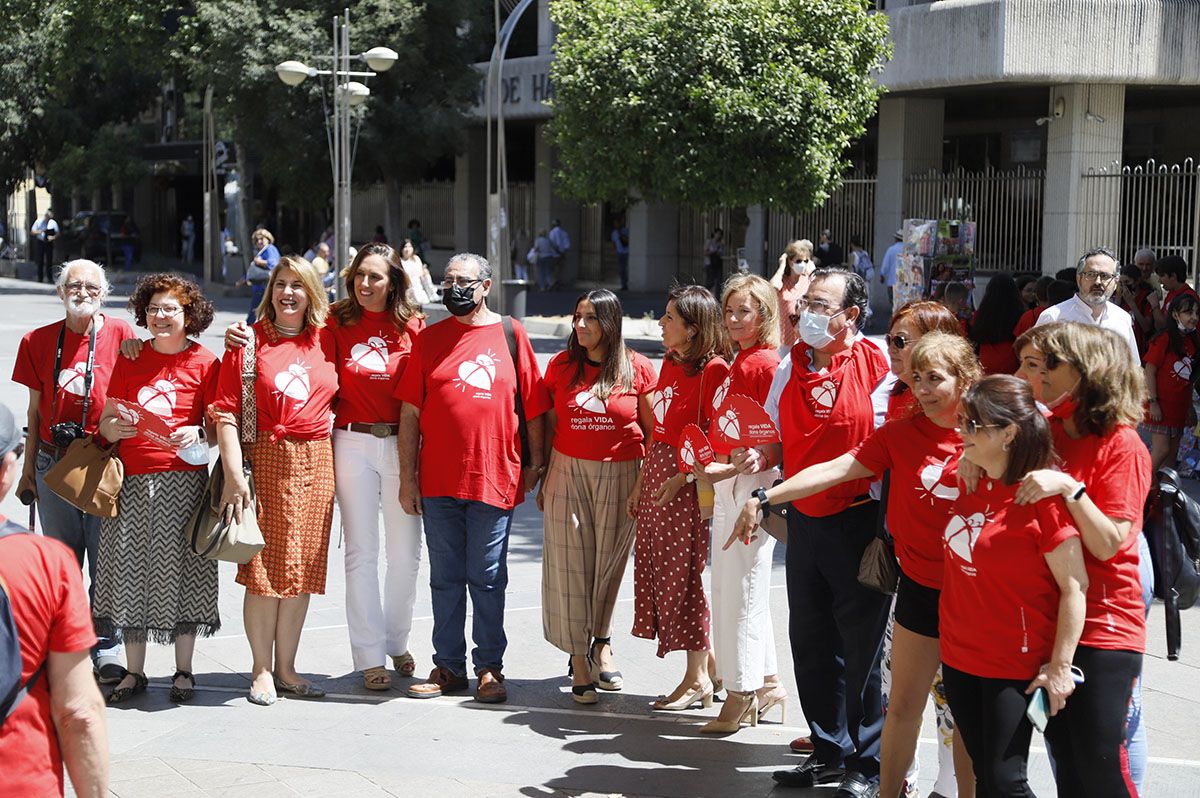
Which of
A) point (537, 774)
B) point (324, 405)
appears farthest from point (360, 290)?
point (537, 774)

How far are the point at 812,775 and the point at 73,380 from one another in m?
3.43

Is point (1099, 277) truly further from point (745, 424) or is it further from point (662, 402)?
point (745, 424)

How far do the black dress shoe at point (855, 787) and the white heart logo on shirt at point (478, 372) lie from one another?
7.09 feet

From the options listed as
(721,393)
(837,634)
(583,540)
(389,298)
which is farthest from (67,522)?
(837,634)

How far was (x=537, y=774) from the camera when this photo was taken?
17.6 feet

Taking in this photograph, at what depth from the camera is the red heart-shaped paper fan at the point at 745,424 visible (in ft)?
17.8

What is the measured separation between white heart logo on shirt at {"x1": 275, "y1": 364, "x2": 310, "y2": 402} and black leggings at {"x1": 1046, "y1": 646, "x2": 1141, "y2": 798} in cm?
339

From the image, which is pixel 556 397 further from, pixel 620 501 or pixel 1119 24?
pixel 1119 24

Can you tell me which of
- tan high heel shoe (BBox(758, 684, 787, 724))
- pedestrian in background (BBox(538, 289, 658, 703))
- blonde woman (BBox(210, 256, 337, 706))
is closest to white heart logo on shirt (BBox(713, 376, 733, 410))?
pedestrian in background (BBox(538, 289, 658, 703))

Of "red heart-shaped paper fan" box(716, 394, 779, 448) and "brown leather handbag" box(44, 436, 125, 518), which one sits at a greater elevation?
"red heart-shaped paper fan" box(716, 394, 779, 448)

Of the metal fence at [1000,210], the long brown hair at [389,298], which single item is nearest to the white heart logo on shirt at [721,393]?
the long brown hair at [389,298]

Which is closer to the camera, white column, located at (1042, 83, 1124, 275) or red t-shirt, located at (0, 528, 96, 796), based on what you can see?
red t-shirt, located at (0, 528, 96, 796)

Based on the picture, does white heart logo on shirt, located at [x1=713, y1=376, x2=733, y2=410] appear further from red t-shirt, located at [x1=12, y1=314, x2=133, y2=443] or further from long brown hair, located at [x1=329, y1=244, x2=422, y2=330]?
red t-shirt, located at [x1=12, y1=314, x2=133, y2=443]

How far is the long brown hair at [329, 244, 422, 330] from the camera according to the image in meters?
6.36
